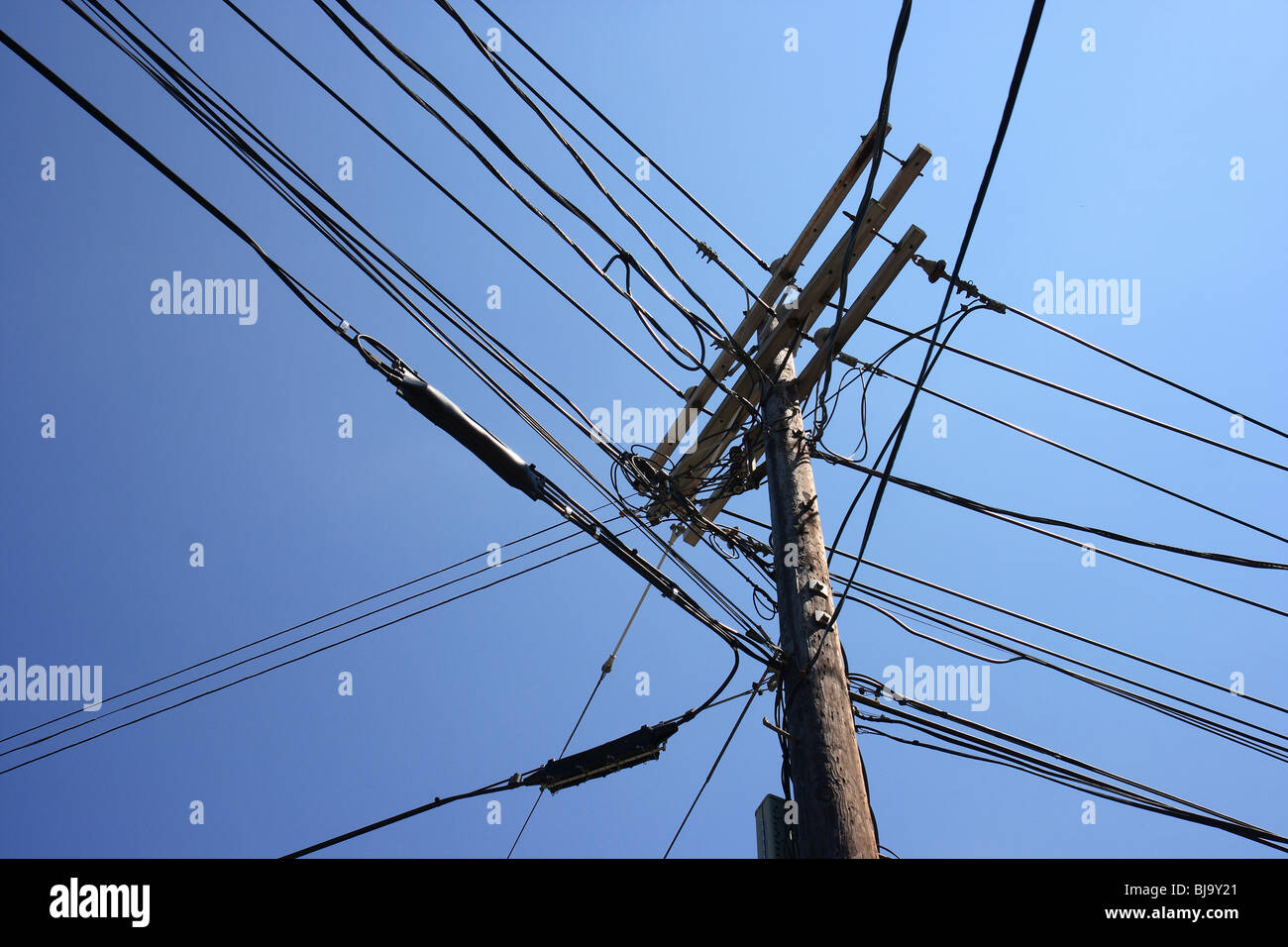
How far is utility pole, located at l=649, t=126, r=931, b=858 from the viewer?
13.7 feet

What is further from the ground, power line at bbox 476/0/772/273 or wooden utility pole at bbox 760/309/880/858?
power line at bbox 476/0/772/273

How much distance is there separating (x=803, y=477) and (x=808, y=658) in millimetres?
1371

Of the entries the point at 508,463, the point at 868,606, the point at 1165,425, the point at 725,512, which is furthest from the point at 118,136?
Answer: the point at 1165,425

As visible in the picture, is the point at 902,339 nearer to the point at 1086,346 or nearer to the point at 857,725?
the point at 1086,346

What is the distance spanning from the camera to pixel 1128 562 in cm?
669

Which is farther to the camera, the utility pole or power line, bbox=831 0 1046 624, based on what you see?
the utility pole

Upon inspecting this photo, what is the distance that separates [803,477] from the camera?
5645 millimetres

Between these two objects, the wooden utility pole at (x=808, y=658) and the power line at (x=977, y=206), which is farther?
the wooden utility pole at (x=808, y=658)

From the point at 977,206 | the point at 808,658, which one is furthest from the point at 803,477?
the point at 977,206

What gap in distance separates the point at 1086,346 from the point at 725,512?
3.11m

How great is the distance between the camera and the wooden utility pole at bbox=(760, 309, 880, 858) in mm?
4031

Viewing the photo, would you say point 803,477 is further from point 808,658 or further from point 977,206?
point 977,206

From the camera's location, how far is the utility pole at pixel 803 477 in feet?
13.7
